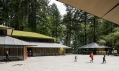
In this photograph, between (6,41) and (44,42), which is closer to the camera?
(6,41)

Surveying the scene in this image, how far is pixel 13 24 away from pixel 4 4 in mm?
6232

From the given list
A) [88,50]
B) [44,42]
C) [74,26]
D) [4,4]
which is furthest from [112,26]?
[4,4]

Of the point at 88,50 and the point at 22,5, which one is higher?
the point at 22,5

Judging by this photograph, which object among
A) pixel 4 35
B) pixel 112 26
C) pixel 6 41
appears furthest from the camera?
pixel 112 26

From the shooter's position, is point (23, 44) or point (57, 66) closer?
point (57, 66)

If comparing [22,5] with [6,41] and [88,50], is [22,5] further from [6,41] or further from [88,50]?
[6,41]

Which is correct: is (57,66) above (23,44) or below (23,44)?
below

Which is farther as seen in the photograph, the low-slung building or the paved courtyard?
the low-slung building

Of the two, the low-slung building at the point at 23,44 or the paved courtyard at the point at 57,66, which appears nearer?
the paved courtyard at the point at 57,66

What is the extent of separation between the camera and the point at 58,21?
242 ft

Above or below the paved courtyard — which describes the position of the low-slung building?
above

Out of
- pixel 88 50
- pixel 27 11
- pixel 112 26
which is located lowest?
pixel 88 50

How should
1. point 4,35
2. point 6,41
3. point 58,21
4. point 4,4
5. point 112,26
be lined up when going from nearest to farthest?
1. point 6,41
2. point 4,35
3. point 4,4
4. point 112,26
5. point 58,21

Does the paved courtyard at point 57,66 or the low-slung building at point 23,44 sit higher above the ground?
the low-slung building at point 23,44
